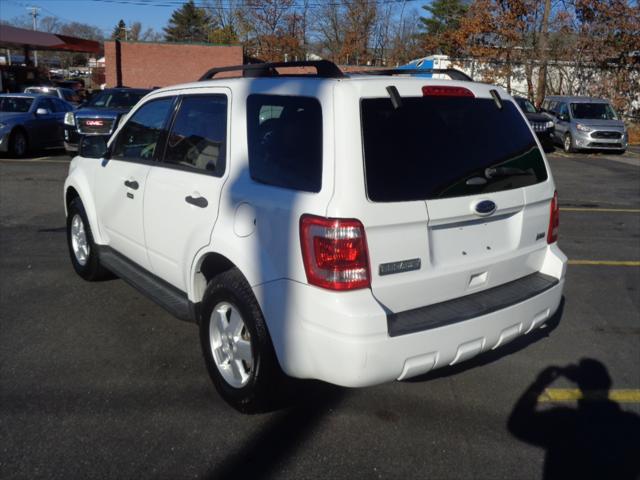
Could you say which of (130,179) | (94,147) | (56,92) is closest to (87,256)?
(94,147)

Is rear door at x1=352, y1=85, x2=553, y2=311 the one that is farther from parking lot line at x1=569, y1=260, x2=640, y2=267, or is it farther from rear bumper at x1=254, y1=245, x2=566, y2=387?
parking lot line at x1=569, y1=260, x2=640, y2=267

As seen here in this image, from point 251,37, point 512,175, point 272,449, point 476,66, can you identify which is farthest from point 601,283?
point 251,37

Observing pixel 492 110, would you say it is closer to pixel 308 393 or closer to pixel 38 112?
pixel 308 393

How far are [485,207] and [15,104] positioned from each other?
15.7 m

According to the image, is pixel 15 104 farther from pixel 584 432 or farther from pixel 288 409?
pixel 584 432

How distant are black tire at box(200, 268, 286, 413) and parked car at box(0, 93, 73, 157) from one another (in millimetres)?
13462

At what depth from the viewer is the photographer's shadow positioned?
3137 mm

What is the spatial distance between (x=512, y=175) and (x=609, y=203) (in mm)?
8498

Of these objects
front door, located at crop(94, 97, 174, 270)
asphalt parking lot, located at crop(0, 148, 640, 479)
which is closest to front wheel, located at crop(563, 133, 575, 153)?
asphalt parking lot, located at crop(0, 148, 640, 479)

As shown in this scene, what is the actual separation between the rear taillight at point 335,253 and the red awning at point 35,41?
4160cm

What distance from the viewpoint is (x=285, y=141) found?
3.29 metres

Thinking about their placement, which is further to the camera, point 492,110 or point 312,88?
point 492,110

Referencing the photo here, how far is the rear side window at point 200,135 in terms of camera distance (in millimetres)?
3725

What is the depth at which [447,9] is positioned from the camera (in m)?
52.8
